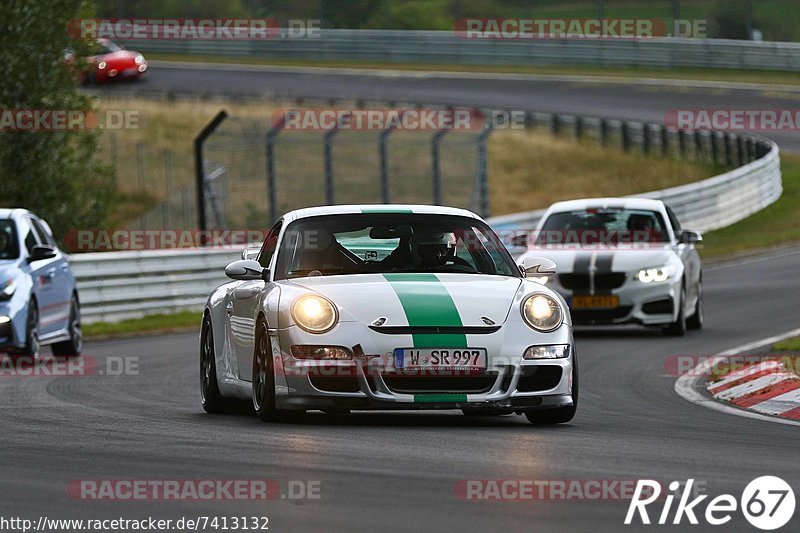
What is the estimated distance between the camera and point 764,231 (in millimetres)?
33594

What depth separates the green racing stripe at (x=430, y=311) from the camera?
962cm

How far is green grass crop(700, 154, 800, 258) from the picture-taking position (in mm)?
30500

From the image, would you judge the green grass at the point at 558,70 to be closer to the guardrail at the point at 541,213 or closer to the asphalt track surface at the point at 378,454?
the guardrail at the point at 541,213

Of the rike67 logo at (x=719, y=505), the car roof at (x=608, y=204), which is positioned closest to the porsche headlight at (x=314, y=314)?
the rike67 logo at (x=719, y=505)

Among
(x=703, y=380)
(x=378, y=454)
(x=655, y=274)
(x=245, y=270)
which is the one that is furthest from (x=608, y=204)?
(x=378, y=454)

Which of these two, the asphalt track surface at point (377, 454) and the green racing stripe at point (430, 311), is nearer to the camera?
the asphalt track surface at point (377, 454)

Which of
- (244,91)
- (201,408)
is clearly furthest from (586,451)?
(244,91)

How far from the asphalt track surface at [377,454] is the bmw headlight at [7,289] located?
212 centimetres

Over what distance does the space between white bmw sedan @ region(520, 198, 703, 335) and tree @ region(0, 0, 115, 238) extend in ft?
34.3

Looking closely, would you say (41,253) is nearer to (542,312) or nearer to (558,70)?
(542,312)

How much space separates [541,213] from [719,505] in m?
22.0

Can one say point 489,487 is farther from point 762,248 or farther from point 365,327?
point 762,248

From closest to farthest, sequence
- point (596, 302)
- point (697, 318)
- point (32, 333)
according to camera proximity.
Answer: point (32, 333) < point (596, 302) < point (697, 318)

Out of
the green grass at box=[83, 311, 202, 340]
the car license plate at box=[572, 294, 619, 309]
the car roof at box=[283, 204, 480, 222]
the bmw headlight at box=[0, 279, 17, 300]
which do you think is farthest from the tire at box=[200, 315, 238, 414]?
the green grass at box=[83, 311, 202, 340]
